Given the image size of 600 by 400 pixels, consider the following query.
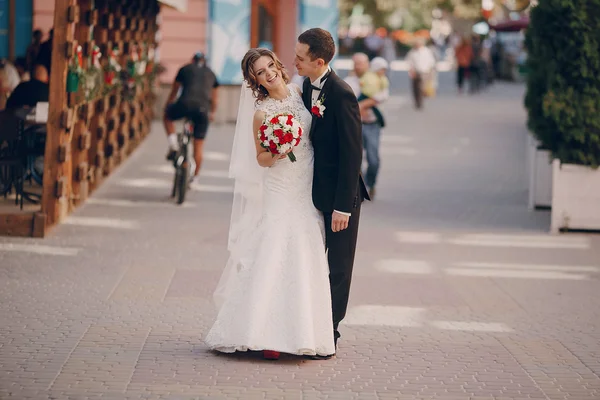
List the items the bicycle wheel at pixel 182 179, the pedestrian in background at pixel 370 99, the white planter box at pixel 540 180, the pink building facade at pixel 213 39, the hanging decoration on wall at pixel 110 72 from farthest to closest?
the pink building facade at pixel 213 39 < the hanging decoration on wall at pixel 110 72 < the pedestrian in background at pixel 370 99 < the white planter box at pixel 540 180 < the bicycle wheel at pixel 182 179

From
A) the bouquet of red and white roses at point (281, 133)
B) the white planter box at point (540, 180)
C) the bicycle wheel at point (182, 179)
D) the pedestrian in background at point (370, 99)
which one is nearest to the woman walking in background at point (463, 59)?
the pedestrian in background at point (370, 99)

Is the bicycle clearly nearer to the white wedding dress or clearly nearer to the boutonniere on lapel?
the white wedding dress

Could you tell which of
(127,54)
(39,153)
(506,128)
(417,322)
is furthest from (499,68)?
(417,322)

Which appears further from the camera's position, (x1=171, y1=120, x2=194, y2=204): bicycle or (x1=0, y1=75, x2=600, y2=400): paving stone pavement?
(x1=171, y1=120, x2=194, y2=204): bicycle

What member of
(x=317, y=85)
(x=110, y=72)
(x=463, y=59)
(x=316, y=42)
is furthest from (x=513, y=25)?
(x=316, y=42)

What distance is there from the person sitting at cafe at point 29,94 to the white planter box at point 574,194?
18.3 feet

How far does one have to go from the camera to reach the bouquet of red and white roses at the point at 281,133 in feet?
21.1

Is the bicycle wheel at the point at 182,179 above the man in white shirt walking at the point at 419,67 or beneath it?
beneath

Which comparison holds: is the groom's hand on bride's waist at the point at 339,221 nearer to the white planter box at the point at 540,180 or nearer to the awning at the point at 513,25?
the white planter box at the point at 540,180

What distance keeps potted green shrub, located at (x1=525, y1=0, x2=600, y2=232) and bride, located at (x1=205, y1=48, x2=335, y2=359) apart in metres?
5.78

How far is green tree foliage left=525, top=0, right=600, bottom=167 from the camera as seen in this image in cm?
1175

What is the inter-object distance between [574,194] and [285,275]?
19.8 feet

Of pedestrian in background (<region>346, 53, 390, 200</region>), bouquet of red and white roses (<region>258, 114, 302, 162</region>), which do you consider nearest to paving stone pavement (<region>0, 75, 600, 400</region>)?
pedestrian in background (<region>346, 53, 390, 200</region>)

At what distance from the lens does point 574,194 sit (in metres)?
12.0
